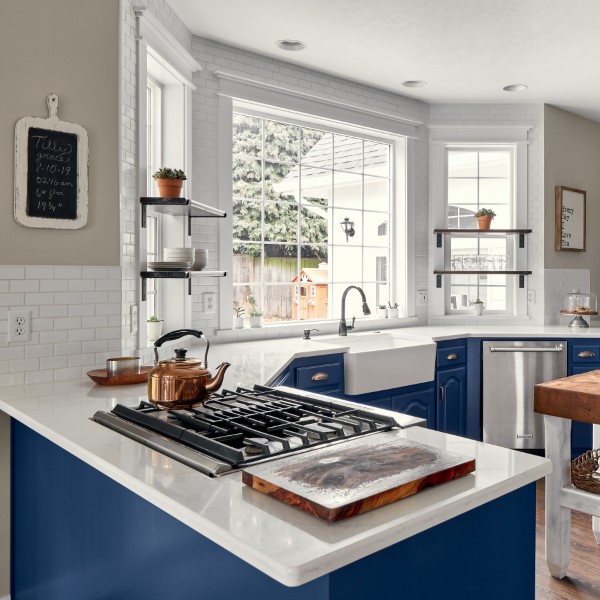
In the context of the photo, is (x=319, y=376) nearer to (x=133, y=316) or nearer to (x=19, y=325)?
(x=133, y=316)

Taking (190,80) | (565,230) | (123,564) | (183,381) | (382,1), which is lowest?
(123,564)

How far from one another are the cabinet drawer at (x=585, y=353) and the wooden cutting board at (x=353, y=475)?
3.55 m

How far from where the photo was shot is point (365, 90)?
15.6 ft

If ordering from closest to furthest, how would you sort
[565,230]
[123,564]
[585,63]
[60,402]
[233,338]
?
[123,564] < [60,402] < [233,338] < [585,63] < [565,230]

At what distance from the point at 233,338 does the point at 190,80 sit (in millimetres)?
1621

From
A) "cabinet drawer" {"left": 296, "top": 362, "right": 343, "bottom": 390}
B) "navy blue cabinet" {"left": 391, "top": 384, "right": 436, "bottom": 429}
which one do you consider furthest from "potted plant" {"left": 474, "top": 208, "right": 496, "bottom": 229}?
"cabinet drawer" {"left": 296, "top": 362, "right": 343, "bottom": 390}

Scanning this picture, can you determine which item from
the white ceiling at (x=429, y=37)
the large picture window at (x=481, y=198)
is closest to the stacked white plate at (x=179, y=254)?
the white ceiling at (x=429, y=37)

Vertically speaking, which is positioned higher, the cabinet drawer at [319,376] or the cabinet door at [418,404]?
the cabinet drawer at [319,376]

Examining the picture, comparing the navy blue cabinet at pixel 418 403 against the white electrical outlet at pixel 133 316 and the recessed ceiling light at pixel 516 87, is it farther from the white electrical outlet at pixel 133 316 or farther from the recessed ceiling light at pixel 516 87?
the recessed ceiling light at pixel 516 87

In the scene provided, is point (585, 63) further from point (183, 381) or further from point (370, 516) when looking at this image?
point (370, 516)

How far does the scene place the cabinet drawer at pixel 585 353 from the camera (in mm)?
4473

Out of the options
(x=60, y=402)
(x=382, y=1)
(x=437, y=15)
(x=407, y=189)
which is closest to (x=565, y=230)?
(x=407, y=189)

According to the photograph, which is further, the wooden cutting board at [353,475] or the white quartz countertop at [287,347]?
the white quartz countertop at [287,347]

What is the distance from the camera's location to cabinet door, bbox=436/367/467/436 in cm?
425
